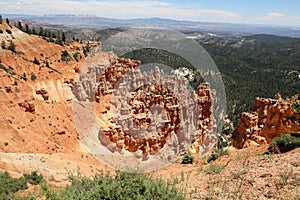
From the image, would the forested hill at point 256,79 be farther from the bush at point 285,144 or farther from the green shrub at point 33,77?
the bush at point 285,144

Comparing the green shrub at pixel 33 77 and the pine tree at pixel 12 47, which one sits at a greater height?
the pine tree at pixel 12 47

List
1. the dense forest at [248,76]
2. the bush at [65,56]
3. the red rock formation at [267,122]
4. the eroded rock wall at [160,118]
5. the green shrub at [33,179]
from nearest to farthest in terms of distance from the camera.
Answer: the green shrub at [33,179], the red rock formation at [267,122], the eroded rock wall at [160,118], the bush at [65,56], the dense forest at [248,76]

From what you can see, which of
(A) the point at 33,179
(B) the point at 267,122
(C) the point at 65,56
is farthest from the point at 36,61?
(B) the point at 267,122

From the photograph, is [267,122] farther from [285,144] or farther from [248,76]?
[248,76]

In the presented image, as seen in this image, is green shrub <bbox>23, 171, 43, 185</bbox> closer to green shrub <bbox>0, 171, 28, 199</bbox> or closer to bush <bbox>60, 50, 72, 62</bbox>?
green shrub <bbox>0, 171, 28, 199</bbox>

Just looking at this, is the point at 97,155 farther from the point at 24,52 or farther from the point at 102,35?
the point at 102,35

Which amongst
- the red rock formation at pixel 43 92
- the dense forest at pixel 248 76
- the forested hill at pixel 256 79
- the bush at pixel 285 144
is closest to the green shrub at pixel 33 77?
the red rock formation at pixel 43 92

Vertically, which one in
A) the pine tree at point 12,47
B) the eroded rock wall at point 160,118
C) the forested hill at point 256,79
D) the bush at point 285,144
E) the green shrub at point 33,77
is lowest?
the forested hill at point 256,79

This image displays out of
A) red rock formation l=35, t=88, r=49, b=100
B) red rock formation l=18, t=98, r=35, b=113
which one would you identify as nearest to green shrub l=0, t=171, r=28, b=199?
red rock formation l=18, t=98, r=35, b=113

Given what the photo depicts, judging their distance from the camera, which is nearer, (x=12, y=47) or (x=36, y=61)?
(x=36, y=61)
